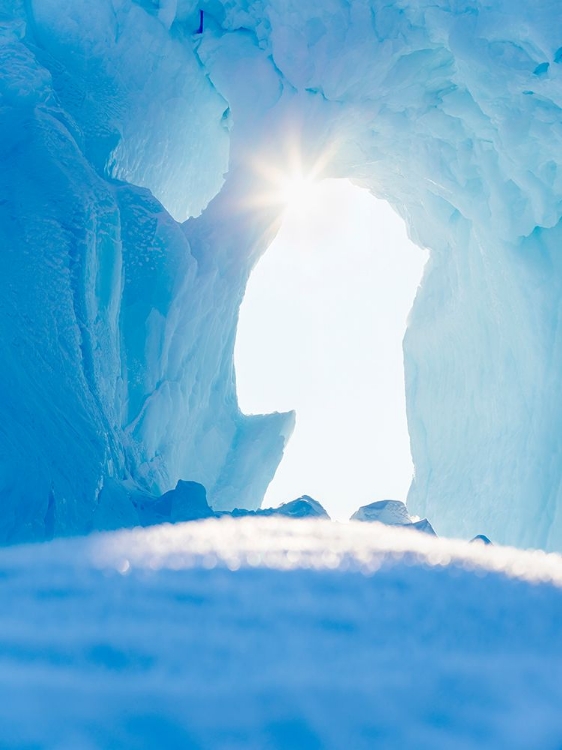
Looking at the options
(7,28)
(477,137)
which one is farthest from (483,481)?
(7,28)

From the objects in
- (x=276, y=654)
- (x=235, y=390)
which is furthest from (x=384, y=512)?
(x=276, y=654)

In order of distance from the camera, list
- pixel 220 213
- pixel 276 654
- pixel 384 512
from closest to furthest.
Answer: pixel 276 654, pixel 384 512, pixel 220 213

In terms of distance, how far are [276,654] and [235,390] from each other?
20.2ft

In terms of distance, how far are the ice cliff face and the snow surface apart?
2.31 meters

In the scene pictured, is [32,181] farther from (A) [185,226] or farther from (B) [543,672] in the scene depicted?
(B) [543,672]

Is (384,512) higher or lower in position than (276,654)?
higher

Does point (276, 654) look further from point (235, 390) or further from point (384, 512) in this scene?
point (235, 390)

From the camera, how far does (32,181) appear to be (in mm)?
4176

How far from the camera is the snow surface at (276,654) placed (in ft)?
3.04

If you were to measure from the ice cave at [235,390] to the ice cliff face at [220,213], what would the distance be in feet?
0.07

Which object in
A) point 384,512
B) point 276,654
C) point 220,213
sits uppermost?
point 220,213

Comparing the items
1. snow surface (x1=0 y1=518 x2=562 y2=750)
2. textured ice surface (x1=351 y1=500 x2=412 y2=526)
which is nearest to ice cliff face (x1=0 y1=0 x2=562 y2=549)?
textured ice surface (x1=351 y1=500 x2=412 y2=526)

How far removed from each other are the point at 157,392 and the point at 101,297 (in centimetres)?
95

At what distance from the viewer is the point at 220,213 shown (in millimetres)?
6188
